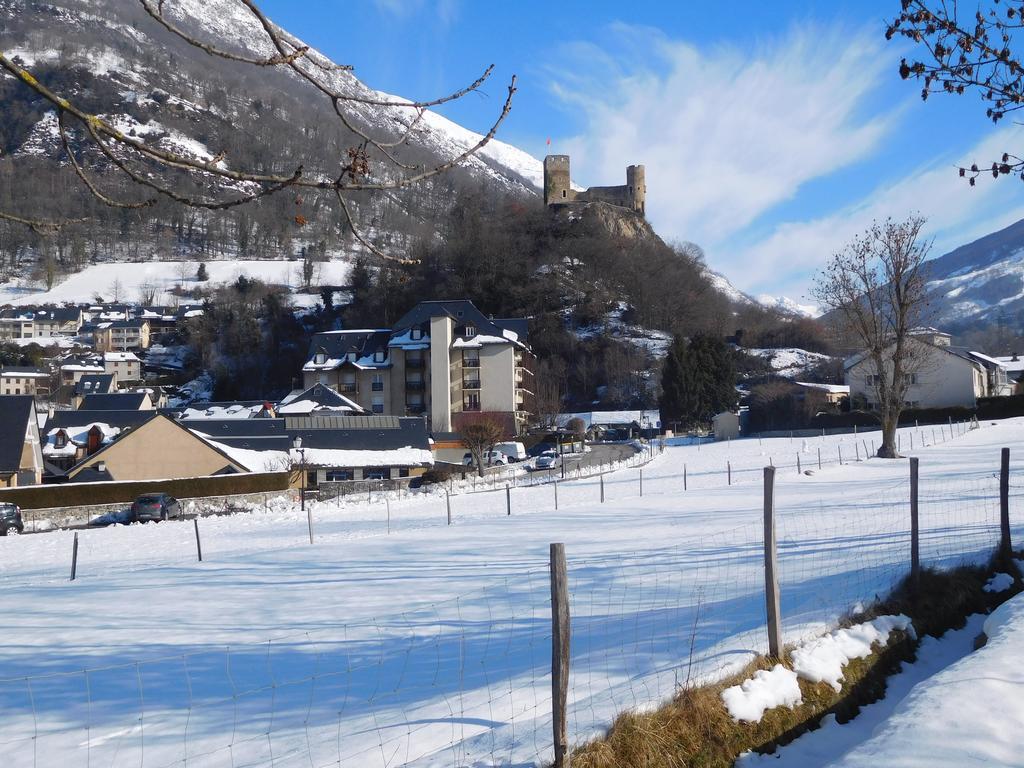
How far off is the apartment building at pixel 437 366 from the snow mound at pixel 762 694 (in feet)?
219

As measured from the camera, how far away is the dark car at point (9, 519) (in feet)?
102

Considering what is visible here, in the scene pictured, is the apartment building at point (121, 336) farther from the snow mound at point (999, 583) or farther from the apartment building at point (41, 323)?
the snow mound at point (999, 583)

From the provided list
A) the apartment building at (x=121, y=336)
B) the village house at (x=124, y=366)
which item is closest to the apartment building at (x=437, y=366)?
the village house at (x=124, y=366)

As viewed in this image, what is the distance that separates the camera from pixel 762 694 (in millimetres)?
5762

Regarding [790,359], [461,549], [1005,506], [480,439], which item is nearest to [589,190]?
[790,359]

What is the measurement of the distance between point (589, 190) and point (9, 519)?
124m

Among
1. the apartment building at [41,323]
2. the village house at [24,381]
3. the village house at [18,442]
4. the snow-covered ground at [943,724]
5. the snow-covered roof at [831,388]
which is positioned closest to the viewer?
the snow-covered ground at [943,724]

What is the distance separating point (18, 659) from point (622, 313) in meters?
91.8

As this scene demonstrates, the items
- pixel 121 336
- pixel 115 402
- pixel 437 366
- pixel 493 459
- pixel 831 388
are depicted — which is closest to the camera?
pixel 493 459

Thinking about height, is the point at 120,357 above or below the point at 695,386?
above

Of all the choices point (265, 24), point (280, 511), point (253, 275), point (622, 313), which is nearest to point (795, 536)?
point (265, 24)

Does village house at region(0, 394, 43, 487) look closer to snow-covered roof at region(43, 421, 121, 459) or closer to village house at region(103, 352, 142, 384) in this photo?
snow-covered roof at region(43, 421, 121, 459)

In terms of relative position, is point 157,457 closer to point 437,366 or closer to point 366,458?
point 366,458

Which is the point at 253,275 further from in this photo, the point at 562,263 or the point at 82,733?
the point at 82,733
